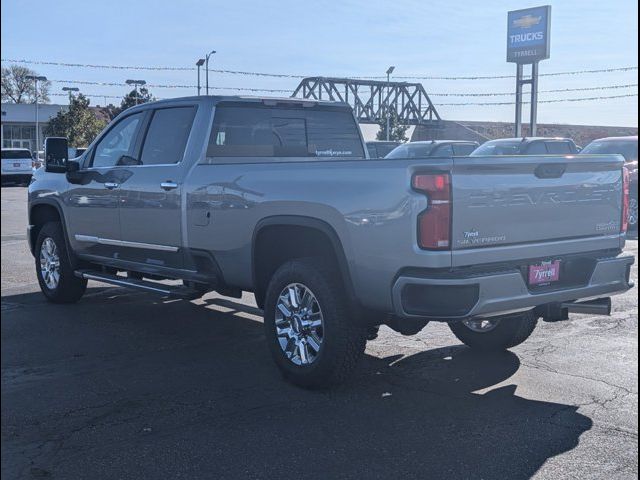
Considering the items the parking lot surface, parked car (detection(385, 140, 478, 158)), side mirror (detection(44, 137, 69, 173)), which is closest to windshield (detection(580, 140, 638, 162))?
parked car (detection(385, 140, 478, 158))

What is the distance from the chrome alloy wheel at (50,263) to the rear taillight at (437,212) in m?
4.76

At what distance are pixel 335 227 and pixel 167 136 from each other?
98.7 inches

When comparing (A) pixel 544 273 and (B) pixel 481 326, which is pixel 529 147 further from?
(A) pixel 544 273

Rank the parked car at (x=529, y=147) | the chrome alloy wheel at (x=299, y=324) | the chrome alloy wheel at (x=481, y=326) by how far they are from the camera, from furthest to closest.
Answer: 1. the parked car at (x=529, y=147)
2. the chrome alloy wheel at (x=481, y=326)
3. the chrome alloy wheel at (x=299, y=324)

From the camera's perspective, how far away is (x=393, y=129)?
60.4m

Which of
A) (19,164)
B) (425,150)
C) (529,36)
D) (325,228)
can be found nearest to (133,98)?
(19,164)

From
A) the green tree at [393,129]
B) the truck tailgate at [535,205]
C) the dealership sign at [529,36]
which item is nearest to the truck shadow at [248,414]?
the truck tailgate at [535,205]

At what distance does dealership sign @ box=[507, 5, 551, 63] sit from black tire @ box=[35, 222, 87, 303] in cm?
3618

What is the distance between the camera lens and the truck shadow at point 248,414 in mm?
3996

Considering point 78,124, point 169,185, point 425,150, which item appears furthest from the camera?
point 78,124

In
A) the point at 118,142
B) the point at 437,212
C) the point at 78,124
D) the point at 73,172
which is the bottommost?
the point at 437,212

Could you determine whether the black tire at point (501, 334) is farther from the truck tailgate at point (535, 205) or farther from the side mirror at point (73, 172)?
the side mirror at point (73, 172)

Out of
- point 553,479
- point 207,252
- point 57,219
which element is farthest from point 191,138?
point 553,479

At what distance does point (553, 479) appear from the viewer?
3.88m
